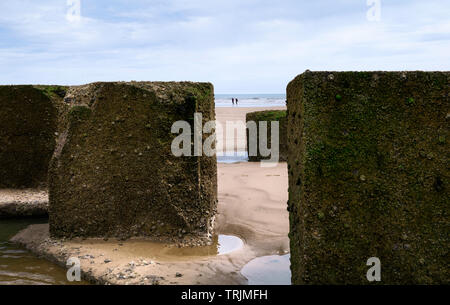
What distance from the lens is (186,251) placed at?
4.27 metres

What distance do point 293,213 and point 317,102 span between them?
2.86ft

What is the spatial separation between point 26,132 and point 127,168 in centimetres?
330

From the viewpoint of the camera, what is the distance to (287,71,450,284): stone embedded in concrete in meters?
2.77

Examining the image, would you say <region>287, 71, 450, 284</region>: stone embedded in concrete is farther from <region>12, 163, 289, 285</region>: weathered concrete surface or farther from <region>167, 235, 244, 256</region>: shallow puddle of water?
<region>167, 235, 244, 256</region>: shallow puddle of water

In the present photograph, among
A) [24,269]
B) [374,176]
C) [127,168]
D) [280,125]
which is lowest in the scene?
[24,269]

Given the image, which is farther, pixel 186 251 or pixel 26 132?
pixel 26 132

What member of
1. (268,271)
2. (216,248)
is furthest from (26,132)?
(268,271)

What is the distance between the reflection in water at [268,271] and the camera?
3533mm

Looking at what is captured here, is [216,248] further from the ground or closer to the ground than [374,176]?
closer to the ground

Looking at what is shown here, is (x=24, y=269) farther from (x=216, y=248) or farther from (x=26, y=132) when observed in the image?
(x=26, y=132)

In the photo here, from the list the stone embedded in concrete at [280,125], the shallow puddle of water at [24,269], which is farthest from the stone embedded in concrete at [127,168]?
the stone embedded in concrete at [280,125]

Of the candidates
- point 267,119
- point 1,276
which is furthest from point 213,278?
point 267,119

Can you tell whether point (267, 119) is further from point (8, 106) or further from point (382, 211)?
point (382, 211)

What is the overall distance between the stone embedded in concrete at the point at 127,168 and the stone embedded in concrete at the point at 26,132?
258cm
